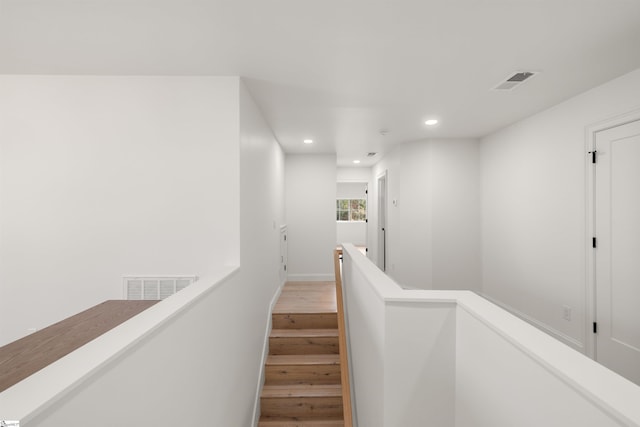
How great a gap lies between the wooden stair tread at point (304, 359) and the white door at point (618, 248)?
2577 mm

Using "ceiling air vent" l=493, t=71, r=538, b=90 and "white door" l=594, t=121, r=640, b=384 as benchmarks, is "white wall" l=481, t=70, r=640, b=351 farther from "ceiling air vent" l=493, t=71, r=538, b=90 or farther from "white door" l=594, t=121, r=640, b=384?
"ceiling air vent" l=493, t=71, r=538, b=90

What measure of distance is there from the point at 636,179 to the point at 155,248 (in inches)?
156

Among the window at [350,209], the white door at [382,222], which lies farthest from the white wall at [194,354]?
the window at [350,209]

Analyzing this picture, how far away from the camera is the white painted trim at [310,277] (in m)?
5.66

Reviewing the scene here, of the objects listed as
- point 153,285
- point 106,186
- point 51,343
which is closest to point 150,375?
point 51,343

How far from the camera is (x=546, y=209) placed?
3332mm

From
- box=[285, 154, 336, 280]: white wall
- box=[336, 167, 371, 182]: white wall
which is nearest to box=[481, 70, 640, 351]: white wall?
box=[285, 154, 336, 280]: white wall

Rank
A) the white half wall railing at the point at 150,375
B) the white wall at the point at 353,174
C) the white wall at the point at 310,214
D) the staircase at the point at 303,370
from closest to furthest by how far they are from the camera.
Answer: the white half wall railing at the point at 150,375 < the staircase at the point at 303,370 < the white wall at the point at 310,214 < the white wall at the point at 353,174

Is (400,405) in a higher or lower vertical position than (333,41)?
lower

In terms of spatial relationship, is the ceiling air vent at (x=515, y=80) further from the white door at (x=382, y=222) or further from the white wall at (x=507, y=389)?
the white door at (x=382, y=222)

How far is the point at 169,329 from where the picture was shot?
3.96ft

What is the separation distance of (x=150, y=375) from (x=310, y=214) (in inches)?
183

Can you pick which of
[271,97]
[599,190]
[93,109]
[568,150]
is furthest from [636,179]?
[93,109]

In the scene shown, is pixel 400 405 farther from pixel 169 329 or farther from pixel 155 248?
pixel 155 248
